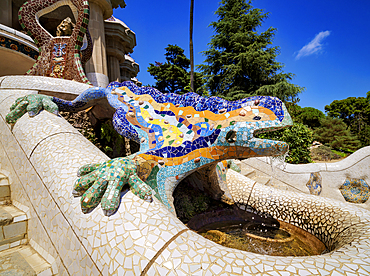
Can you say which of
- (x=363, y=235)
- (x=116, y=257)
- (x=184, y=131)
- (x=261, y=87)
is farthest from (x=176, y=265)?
(x=261, y=87)

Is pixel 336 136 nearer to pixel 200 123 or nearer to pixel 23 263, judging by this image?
pixel 200 123

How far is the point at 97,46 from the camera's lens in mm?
8734

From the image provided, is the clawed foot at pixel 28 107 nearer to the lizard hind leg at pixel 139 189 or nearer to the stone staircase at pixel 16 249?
the stone staircase at pixel 16 249

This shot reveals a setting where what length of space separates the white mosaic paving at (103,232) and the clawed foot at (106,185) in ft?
0.24

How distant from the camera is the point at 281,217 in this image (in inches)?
165

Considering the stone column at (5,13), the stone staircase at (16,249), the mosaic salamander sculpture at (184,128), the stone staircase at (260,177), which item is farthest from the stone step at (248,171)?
the stone column at (5,13)

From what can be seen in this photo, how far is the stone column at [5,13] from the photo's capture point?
8.09 meters

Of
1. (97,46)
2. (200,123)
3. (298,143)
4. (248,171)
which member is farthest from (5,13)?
(298,143)

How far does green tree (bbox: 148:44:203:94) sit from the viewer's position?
21.9m

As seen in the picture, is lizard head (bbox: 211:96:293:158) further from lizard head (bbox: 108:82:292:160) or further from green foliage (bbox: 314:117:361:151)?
green foliage (bbox: 314:117:361:151)

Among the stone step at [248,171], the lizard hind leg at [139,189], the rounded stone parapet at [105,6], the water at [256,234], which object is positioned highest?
the rounded stone parapet at [105,6]

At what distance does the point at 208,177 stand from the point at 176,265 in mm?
3217

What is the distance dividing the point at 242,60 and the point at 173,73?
344 inches

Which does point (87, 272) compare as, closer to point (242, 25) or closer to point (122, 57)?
point (122, 57)
